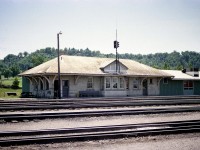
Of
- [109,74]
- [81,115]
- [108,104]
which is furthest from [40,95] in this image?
[81,115]

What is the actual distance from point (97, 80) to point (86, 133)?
2285cm

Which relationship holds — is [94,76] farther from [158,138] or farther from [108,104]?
[158,138]

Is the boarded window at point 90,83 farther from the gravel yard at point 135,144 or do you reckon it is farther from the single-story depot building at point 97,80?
the gravel yard at point 135,144

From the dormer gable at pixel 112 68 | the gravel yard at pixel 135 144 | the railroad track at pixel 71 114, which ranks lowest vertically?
the gravel yard at pixel 135 144

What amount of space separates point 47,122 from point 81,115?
2.22 meters

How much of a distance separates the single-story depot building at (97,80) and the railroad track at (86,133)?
18.5 meters

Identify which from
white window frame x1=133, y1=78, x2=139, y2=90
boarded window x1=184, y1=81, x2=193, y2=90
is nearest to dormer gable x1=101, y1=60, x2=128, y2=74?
white window frame x1=133, y1=78, x2=139, y2=90

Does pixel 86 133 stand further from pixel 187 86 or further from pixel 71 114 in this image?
pixel 187 86

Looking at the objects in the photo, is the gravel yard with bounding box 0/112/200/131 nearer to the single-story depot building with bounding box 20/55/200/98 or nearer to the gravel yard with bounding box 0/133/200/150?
the gravel yard with bounding box 0/133/200/150

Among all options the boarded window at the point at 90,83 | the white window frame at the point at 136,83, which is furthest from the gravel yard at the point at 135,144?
the white window frame at the point at 136,83

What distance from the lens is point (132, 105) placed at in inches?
814

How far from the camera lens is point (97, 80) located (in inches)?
1293

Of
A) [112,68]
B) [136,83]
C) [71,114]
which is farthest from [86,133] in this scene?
[136,83]

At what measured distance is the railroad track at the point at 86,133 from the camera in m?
8.98
